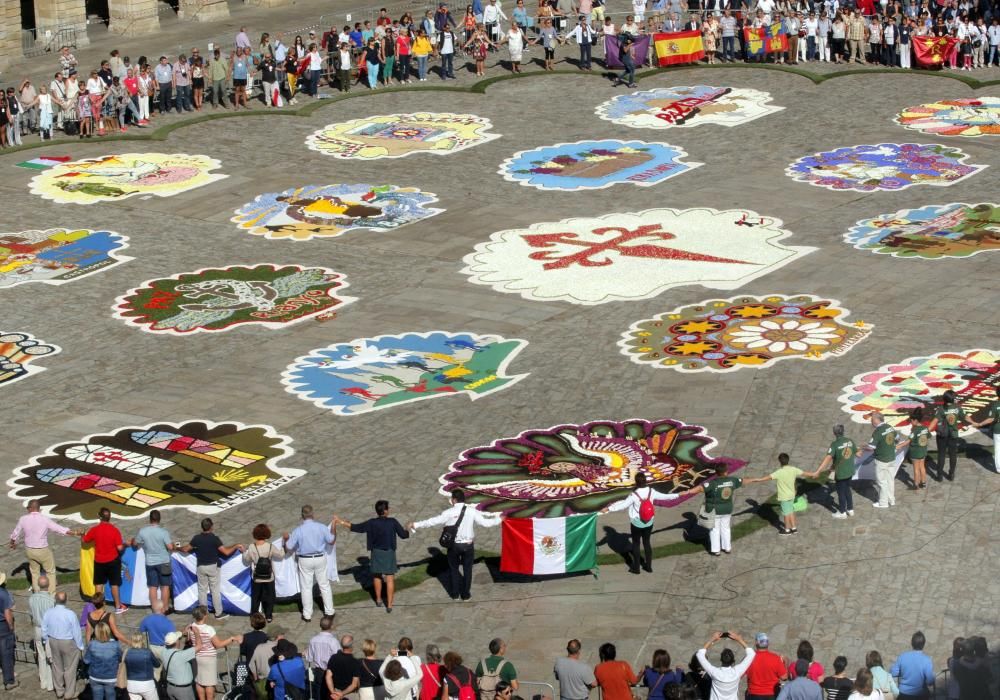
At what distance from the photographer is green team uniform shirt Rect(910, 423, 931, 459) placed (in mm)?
26328

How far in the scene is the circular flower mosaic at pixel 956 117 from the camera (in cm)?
4834

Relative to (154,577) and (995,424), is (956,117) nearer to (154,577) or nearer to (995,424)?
(995,424)

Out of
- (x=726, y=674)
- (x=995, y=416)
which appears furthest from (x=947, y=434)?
(x=726, y=674)

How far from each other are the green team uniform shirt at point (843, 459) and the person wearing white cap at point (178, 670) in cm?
982

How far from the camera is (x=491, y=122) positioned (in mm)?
51125

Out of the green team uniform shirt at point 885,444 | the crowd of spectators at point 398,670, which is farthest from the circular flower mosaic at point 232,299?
the crowd of spectators at point 398,670

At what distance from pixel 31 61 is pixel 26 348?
24.3 meters

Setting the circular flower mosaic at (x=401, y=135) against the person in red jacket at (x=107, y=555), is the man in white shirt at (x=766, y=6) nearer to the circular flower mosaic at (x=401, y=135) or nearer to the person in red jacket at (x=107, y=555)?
the circular flower mosaic at (x=401, y=135)

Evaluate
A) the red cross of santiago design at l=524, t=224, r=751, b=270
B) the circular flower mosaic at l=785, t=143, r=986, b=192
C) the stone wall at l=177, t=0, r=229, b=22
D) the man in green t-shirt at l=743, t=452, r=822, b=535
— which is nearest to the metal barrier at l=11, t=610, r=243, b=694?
the man in green t-shirt at l=743, t=452, r=822, b=535

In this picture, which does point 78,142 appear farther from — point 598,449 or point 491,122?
point 598,449

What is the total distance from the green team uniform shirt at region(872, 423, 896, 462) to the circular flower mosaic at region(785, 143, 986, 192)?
18451 millimetres

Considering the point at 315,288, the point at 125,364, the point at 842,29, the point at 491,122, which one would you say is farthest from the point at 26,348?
the point at 842,29

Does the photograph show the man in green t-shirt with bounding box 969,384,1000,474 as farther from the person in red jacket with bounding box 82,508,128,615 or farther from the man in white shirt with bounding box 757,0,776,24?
the man in white shirt with bounding box 757,0,776,24

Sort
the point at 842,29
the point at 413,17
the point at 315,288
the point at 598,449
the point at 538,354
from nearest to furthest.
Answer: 1. the point at 598,449
2. the point at 538,354
3. the point at 315,288
4. the point at 842,29
5. the point at 413,17
